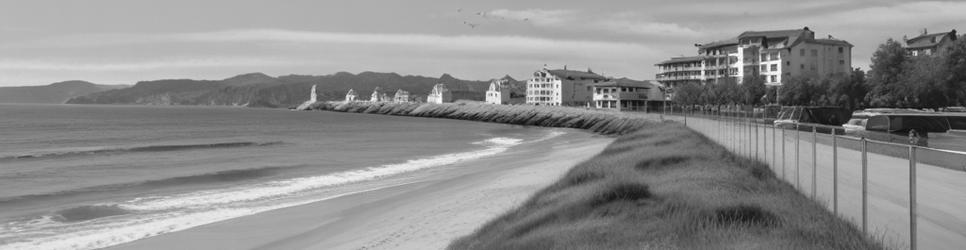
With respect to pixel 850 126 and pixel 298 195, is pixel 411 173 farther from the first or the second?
pixel 850 126

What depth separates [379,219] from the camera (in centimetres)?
1895

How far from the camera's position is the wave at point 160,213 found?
54.5ft

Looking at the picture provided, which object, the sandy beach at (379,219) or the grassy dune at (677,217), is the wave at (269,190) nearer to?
the sandy beach at (379,219)

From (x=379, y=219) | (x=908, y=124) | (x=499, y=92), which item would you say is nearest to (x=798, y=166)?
(x=908, y=124)

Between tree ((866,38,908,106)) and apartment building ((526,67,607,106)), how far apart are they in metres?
97.5

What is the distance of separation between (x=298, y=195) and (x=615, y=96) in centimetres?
11505

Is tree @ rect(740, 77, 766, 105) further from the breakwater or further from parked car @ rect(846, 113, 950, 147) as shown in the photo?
parked car @ rect(846, 113, 950, 147)

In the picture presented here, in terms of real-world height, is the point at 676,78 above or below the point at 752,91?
above

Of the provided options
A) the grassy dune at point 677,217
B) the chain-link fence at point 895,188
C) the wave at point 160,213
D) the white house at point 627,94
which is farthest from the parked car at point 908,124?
the white house at point 627,94

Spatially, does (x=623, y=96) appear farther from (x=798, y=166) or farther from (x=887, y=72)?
(x=798, y=166)

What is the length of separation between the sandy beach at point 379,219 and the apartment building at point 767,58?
7247 cm

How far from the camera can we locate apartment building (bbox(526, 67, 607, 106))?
6353 inches

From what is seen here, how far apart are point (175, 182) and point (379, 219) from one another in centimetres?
1430

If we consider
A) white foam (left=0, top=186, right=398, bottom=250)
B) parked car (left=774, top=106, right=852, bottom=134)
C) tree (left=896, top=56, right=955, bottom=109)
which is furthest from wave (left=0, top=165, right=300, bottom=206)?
tree (left=896, top=56, right=955, bottom=109)
